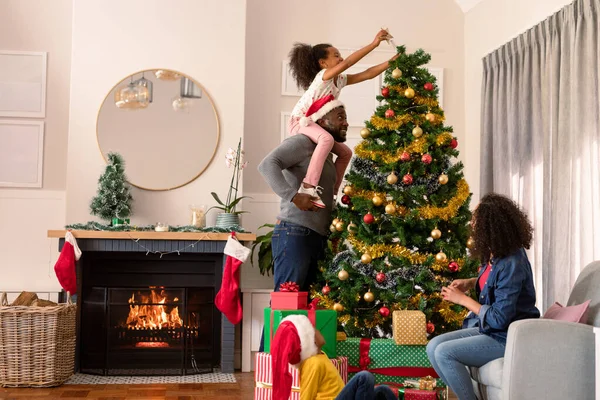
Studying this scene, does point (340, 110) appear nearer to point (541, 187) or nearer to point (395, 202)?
point (395, 202)

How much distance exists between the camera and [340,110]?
145 inches

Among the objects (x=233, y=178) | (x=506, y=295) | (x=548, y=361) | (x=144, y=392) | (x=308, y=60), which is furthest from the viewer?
(x=233, y=178)

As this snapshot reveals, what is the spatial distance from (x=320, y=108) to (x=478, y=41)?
2.72 metres

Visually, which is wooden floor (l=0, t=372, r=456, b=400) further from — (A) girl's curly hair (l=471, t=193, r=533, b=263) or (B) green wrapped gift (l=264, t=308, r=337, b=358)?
(A) girl's curly hair (l=471, t=193, r=533, b=263)

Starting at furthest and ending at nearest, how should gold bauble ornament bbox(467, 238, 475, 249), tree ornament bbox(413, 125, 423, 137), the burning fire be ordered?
the burning fire
tree ornament bbox(413, 125, 423, 137)
gold bauble ornament bbox(467, 238, 475, 249)

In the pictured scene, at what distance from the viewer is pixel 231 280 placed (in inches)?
188

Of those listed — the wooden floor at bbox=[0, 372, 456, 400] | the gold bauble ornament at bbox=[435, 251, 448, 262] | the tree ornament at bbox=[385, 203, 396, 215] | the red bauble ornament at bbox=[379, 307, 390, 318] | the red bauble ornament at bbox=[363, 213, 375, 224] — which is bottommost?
the wooden floor at bbox=[0, 372, 456, 400]

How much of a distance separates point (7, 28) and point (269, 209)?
2334 mm

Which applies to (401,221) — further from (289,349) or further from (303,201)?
(289,349)

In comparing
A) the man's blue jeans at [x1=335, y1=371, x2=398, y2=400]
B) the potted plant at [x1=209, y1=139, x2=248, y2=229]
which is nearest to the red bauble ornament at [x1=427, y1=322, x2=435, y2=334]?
the man's blue jeans at [x1=335, y1=371, x2=398, y2=400]

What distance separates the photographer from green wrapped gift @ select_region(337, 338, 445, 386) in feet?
11.1

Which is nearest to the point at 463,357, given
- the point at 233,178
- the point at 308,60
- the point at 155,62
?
the point at 308,60

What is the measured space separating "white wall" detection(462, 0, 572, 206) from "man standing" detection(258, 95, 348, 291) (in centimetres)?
224

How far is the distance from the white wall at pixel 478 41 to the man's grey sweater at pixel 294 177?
237cm
